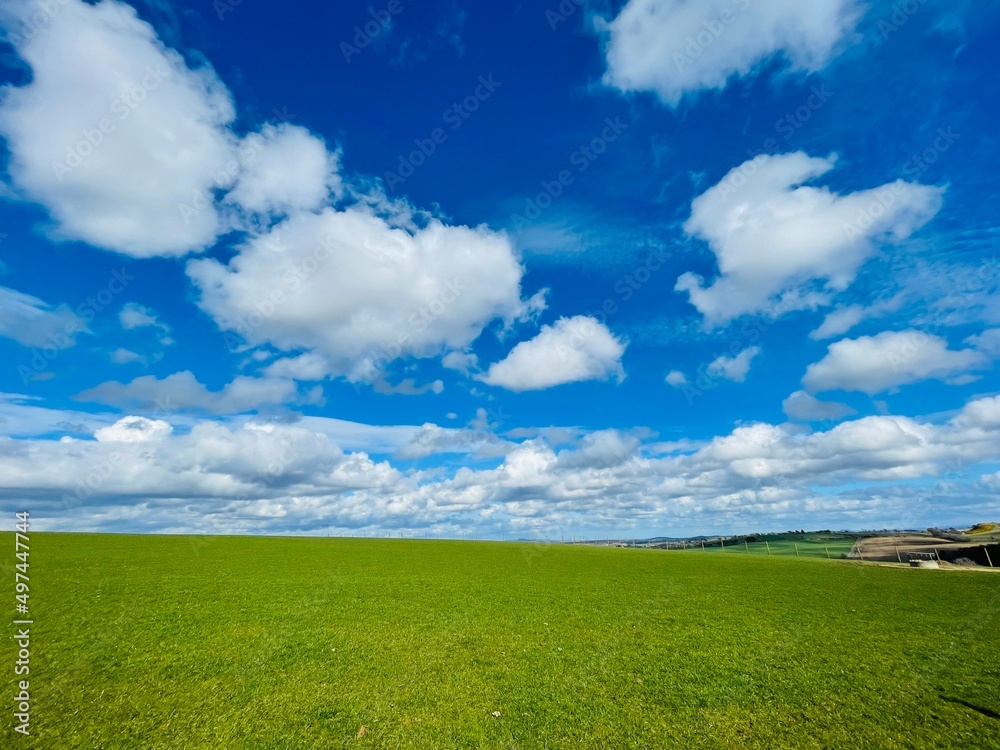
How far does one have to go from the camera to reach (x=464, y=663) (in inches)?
584

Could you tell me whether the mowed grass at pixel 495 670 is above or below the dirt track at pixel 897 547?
above

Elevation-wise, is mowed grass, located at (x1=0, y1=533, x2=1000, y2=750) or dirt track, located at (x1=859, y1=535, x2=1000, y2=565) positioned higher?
mowed grass, located at (x1=0, y1=533, x2=1000, y2=750)

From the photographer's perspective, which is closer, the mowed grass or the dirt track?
the mowed grass

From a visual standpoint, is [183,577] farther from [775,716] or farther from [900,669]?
[900,669]

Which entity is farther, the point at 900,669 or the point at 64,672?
the point at 900,669

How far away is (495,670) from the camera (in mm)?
14211

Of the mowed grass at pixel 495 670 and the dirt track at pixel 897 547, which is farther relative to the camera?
A: the dirt track at pixel 897 547

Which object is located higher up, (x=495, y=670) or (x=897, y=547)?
(x=495, y=670)

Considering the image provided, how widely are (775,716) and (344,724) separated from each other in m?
10.0

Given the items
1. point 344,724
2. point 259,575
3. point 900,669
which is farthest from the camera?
point 259,575

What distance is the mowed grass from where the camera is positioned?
10227 millimetres

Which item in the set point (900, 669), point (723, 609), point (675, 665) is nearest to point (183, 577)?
point (675, 665)

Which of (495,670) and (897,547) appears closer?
(495,670)

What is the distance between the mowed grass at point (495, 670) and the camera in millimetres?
10227
